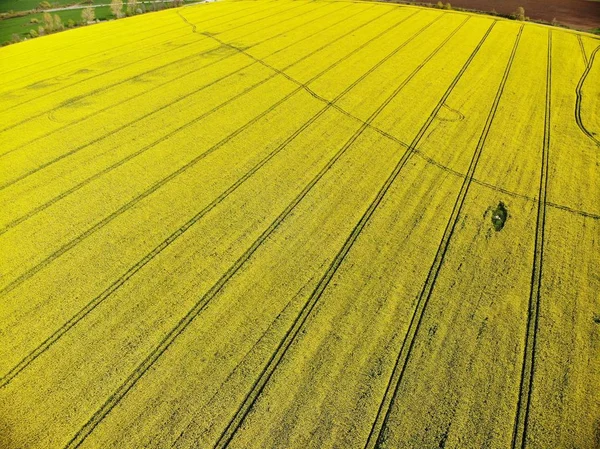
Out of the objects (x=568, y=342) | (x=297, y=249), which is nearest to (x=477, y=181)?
(x=568, y=342)

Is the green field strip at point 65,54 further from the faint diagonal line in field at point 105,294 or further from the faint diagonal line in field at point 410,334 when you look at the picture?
the faint diagonal line in field at point 410,334

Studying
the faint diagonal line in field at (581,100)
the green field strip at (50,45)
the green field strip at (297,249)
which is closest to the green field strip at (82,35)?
the green field strip at (50,45)

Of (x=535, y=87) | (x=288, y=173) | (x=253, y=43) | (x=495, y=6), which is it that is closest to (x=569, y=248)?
(x=288, y=173)

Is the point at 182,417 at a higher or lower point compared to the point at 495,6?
lower

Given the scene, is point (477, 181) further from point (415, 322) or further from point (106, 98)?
point (106, 98)

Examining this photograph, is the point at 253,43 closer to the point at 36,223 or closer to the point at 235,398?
the point at 36,223

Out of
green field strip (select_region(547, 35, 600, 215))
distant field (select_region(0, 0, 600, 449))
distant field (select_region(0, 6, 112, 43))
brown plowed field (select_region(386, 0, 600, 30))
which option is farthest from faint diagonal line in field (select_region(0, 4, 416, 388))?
distant field (select_region(0, 6, 112, 43))
